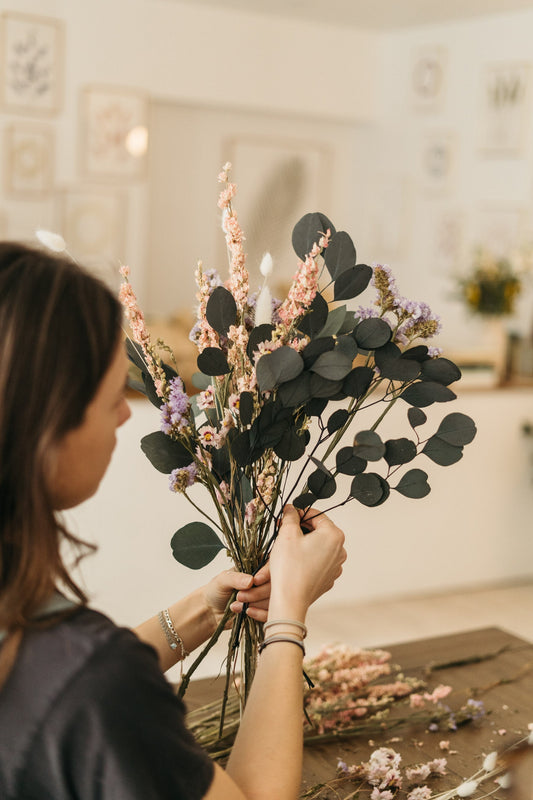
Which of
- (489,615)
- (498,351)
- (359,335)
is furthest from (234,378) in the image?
(498,351)

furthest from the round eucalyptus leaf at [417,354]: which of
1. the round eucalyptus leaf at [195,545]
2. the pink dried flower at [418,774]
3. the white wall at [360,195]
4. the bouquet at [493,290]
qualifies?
the bouquet at [493,290]

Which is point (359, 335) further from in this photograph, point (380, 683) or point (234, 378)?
point (380, 683)

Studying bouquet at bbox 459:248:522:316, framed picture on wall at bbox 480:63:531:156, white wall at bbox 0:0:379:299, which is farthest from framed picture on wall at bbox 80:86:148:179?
bouquet at bbox 459:248:522:316

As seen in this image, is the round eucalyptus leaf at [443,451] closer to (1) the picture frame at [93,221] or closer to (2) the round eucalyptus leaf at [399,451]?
(2) the round eucalyptus leaf at [399,451]

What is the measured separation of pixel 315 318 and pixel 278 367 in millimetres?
84

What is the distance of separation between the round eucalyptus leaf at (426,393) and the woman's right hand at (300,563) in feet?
0.58

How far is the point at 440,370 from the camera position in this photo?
1.09 meters

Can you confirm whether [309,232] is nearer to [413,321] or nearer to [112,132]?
[413,321]

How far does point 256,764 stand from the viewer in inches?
35.9

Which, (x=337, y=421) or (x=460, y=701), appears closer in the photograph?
(x=337, y=421)

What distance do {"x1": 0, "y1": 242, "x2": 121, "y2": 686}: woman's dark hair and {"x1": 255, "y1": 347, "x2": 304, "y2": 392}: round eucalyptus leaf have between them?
227mm

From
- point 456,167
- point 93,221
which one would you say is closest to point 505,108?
point 456,167

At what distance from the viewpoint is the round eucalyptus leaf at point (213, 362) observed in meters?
1.04

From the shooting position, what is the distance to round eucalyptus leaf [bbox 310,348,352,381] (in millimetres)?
1003
